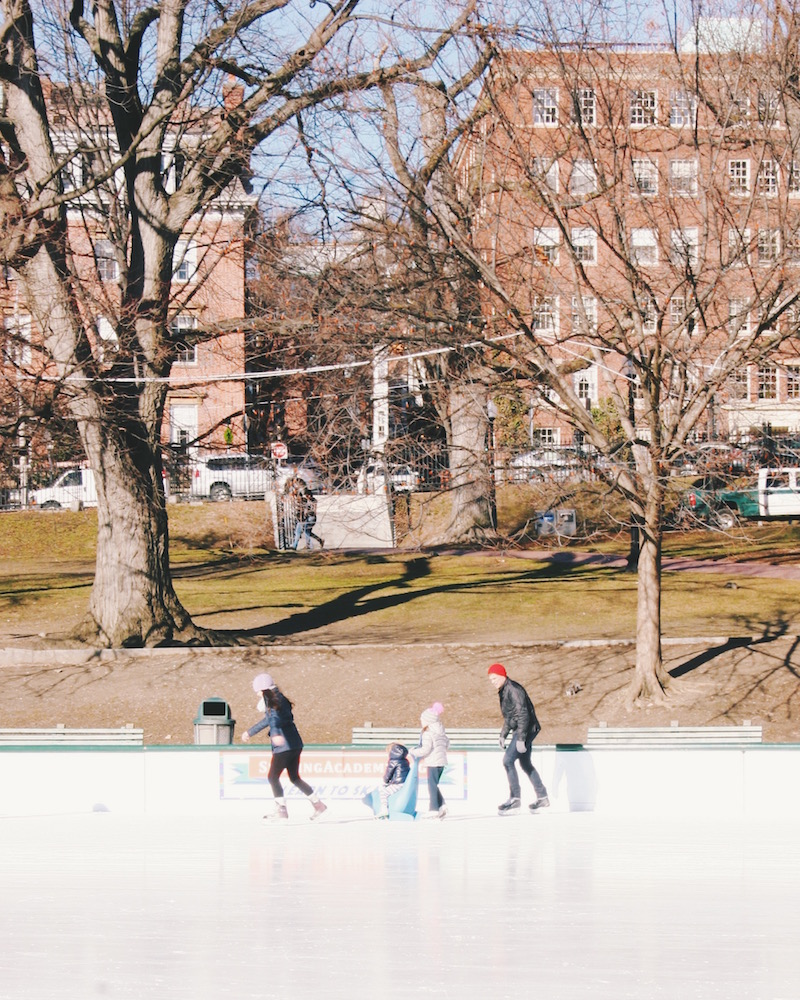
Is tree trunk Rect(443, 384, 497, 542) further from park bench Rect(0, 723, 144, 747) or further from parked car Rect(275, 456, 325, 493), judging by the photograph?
park bench Rect(0, 723, 144, 747)

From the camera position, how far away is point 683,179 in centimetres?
1975

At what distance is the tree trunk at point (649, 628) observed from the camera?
61.1 ft

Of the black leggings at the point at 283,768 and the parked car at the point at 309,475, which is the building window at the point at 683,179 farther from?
the black leggings at the point at 283,768

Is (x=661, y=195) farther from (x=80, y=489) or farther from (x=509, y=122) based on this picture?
(x=80, y=489)

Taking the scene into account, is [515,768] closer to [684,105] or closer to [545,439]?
[684,105]

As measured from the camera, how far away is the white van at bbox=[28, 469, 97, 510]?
3838cm

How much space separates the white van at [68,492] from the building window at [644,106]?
2287 centimetres

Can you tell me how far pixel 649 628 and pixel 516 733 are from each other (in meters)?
5.77

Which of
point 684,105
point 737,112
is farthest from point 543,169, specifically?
point 737,112

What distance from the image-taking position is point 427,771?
45.6 feet

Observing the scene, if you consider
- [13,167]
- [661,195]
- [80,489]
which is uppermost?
[13,167]

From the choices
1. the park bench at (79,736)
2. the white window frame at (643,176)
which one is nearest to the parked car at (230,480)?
the white window frame at (643,176)

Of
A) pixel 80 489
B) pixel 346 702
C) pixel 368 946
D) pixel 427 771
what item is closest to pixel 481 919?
pixel 368 946

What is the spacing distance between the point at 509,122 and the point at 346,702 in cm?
876
